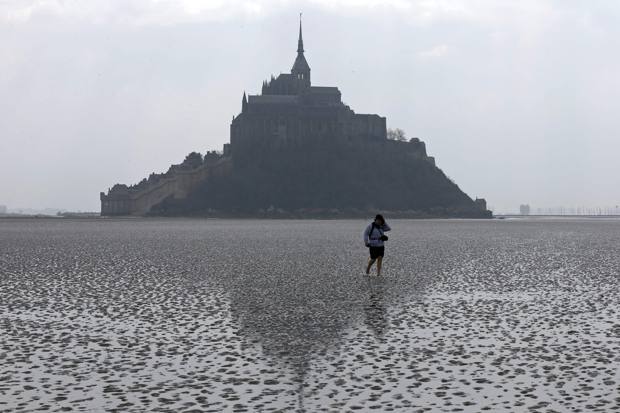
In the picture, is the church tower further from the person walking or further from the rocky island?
the person walking

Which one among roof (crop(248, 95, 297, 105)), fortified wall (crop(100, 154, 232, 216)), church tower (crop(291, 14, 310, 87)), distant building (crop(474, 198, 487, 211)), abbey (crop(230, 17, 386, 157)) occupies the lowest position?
distant building (crop(474, 198, 487, 211))

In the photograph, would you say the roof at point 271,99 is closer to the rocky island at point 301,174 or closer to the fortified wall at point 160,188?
the rocky island at point 301,174

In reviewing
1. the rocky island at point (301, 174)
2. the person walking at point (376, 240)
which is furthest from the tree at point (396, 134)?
the person walking at point (376, 240)

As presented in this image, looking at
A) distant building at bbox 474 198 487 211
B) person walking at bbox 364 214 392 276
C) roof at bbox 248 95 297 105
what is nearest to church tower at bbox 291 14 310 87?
roof at bbox 248 95 297 105

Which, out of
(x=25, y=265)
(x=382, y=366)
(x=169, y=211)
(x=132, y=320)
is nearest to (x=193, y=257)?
(x=25, y=265)

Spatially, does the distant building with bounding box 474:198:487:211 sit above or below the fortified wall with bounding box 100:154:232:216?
below

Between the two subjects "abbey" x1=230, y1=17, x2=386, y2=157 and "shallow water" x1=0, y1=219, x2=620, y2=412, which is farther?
"abbey" x1=230, y1=17, x2=386, y2=157
